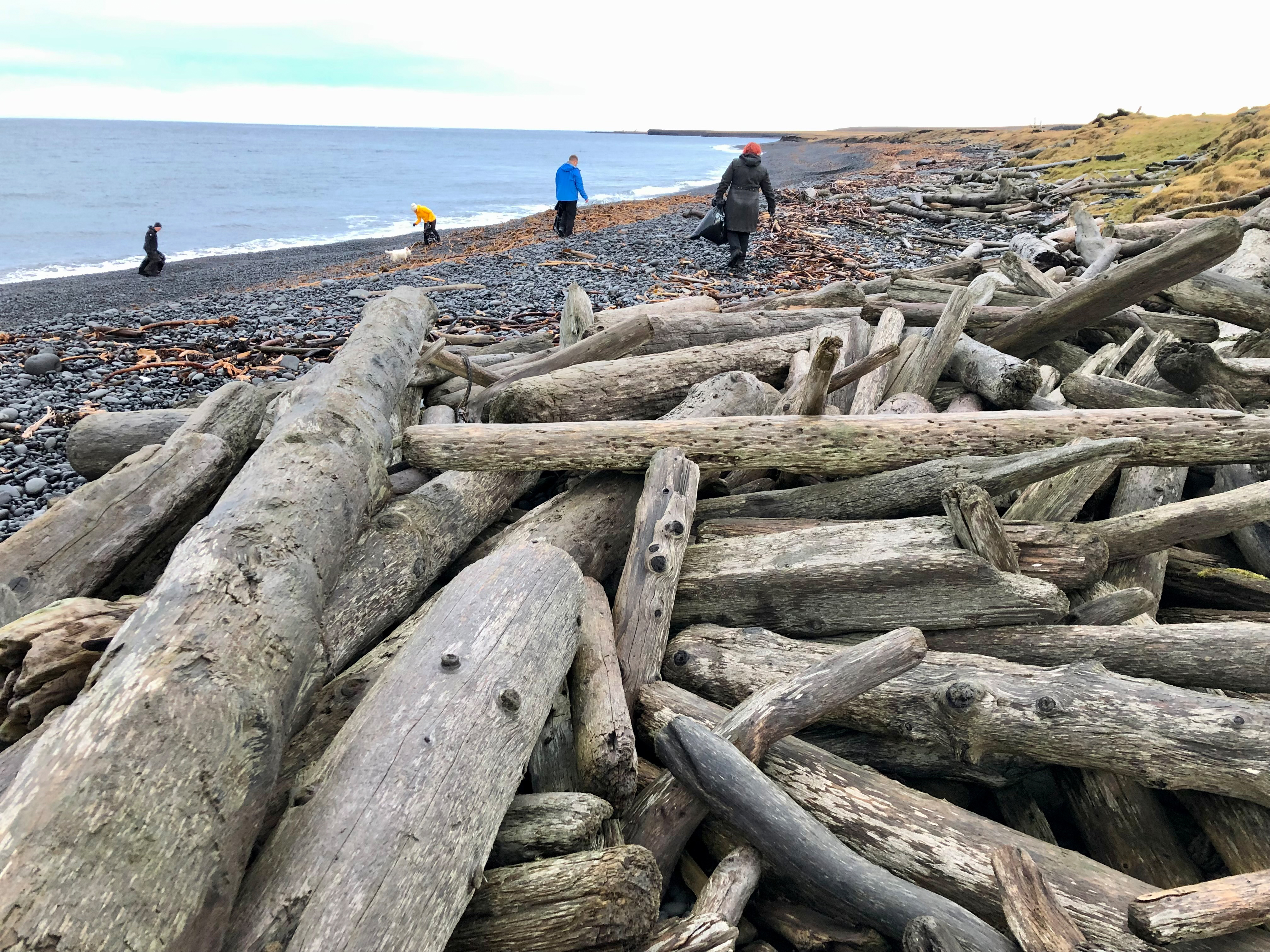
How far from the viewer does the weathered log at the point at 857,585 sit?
3195mm

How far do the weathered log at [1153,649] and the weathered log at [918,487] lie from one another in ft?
2.44

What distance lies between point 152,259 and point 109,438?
18.7 meters

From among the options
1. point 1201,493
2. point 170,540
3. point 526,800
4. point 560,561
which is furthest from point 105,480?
point 1201,493

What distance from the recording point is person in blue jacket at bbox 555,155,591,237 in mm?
19875

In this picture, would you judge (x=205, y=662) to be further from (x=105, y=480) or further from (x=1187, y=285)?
(x=1187, y=285)

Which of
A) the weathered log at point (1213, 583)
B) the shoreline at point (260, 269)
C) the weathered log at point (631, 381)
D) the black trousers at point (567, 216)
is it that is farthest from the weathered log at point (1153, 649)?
the black trousers at point (567, 216)

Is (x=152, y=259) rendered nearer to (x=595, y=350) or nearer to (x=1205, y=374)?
(x=595, y=350)

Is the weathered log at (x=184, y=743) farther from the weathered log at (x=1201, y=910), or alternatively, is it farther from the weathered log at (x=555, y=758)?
the weathered log at (x=1201, y=910)

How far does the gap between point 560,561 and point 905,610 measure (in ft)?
4.97

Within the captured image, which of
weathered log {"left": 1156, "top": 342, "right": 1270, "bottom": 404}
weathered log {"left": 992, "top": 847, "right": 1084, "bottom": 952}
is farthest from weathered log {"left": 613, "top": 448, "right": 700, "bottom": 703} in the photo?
weathered log {"left": 1156, "top": 342, "right": 1270, "bottom": 404}

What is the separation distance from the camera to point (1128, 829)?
2.69 m

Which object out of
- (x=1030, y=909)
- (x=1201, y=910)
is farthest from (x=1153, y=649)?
(x=1030, y=909)

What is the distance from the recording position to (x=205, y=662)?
2143 millimetres

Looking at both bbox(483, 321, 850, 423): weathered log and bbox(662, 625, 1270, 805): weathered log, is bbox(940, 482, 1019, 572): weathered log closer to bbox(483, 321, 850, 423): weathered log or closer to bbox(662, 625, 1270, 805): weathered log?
bbox(662, 625, 1270, 805): weathered log
